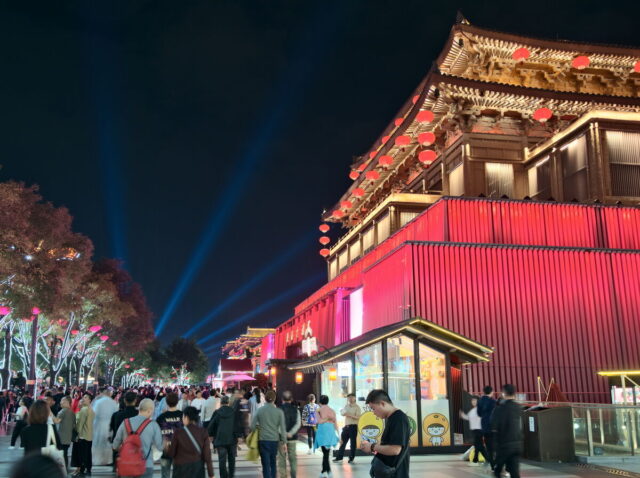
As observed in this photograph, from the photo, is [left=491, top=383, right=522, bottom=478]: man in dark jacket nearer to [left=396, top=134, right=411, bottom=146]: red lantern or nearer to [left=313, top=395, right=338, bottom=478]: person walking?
[left=313, top=395, right=338, bottom=478]: person walking

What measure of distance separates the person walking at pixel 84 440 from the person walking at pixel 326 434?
14.2 ft

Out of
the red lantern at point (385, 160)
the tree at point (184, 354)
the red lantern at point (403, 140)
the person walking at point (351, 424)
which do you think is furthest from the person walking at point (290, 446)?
the tree at point (184, 354)

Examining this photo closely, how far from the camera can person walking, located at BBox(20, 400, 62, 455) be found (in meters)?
7.26

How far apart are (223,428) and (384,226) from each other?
926 inches

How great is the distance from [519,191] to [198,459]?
951 inches

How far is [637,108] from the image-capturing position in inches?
1046

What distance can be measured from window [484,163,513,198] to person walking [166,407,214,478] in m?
23.0

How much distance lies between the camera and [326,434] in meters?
12.3

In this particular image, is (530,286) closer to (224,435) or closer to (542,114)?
(542,114)

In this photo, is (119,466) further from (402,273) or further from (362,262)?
(362,262)

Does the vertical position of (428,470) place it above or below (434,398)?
below

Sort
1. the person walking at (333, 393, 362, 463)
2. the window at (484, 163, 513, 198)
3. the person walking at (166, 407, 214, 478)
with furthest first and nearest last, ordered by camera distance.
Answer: the window at (484, 163, 513, 198), the person walking at (333, 393, 362, 463), the person walking at (166, 407, 214, 478)

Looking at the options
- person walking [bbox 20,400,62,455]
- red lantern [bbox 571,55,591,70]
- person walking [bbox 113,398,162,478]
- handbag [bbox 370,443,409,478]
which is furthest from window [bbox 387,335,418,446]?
red lantern [bbox 571,55,591,70]

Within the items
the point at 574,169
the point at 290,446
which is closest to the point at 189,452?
the point at 290,446
